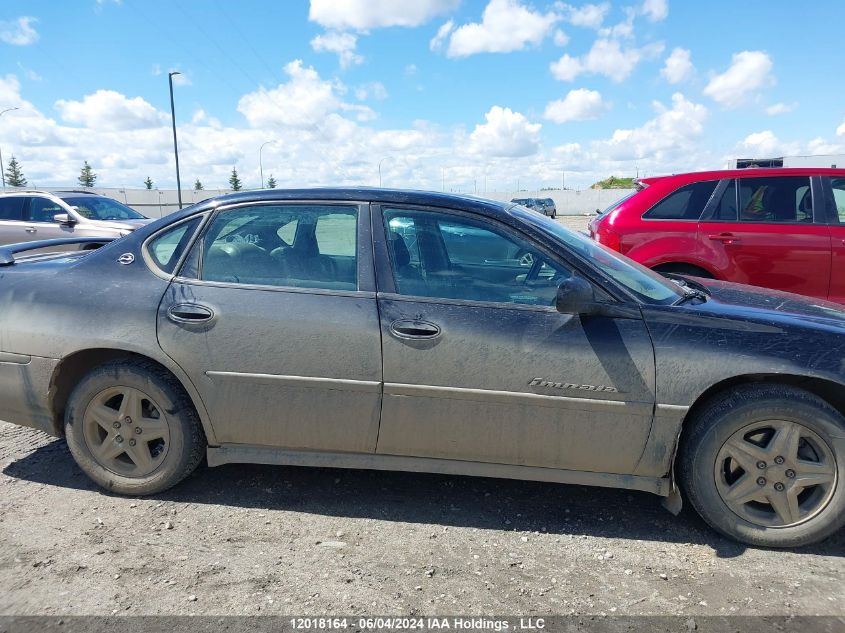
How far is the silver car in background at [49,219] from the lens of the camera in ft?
37.3

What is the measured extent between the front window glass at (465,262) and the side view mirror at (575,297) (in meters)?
0.12

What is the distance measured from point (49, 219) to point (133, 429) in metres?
10.1

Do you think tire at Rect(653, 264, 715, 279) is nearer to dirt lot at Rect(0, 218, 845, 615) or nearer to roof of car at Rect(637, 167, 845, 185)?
roof of car at Rect(637, 167, 845, 185)

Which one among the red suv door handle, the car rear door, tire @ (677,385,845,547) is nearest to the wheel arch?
tire @ (677,385,845,547)

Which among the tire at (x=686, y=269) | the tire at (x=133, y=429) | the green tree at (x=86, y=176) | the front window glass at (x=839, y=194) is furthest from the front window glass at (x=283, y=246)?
the green tree at (x=86, y=176)

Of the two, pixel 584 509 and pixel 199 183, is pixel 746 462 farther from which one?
pixel 199 183

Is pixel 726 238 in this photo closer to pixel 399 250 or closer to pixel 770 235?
pixel 770 235

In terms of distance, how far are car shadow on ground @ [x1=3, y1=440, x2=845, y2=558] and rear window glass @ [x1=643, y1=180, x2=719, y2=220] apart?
3259 millimetres

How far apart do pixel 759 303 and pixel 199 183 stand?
87.4 meters

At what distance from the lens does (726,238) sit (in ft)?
18.7

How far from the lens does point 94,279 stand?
3.35 metres

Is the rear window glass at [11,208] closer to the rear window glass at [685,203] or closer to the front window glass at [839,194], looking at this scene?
the rear window glass at [685,203]

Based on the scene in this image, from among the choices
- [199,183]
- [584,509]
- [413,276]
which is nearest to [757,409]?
[584,509]

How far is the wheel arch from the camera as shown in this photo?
322 cm
